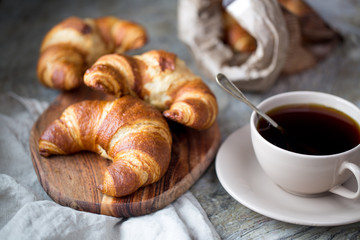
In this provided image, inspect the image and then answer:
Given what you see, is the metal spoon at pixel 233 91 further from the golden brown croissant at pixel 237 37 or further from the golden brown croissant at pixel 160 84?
the golden brown croissant at pixel 237 37

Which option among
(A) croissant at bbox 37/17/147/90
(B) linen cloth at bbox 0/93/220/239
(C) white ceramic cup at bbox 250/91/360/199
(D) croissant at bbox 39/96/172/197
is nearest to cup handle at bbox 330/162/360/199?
(C) white ceramic cup at bbox 250/91/360/199

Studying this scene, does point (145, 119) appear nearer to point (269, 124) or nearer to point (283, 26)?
point (269, 124)

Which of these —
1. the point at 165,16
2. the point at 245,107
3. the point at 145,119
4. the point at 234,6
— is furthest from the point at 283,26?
the point at 165,16

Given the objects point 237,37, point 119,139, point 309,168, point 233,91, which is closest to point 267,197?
point 309,168

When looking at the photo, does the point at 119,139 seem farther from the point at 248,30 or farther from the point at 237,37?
the point at 237,37

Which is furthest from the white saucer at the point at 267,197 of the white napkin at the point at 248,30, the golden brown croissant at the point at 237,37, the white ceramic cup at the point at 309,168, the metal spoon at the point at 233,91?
the golden brown croissant at the point at 237,37
